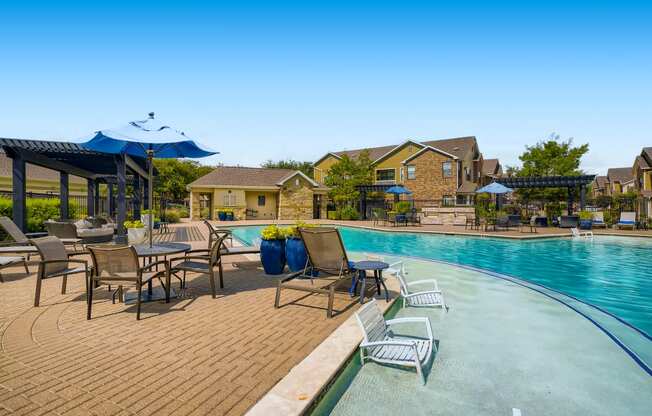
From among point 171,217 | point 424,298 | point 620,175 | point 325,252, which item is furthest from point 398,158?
point 620,175

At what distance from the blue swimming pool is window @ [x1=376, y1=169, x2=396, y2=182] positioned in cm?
1686

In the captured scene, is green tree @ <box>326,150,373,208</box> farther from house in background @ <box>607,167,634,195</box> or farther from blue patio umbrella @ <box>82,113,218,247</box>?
house in background @ <box>607,167,634,195</box>

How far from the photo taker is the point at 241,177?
97.7 ft

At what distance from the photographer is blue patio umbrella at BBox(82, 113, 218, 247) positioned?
524 cm

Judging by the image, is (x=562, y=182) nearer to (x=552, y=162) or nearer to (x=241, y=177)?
(x=552, y=162)

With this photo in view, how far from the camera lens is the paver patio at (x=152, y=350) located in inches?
96.8

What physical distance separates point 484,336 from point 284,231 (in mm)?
4005

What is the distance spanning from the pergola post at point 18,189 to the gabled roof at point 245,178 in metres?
17.9

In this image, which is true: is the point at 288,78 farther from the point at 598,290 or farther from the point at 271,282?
the point at 598,290

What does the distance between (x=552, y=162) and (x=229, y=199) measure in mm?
25905

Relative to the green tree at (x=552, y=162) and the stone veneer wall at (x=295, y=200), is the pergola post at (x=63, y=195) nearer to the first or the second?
the stone veneer wall at (x=295, y=200)

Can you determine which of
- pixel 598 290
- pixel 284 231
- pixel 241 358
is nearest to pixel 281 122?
pixel 284 231

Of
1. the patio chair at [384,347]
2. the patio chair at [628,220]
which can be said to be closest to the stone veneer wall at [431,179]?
the patio chair at [628,220]

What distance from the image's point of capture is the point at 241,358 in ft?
10.4
